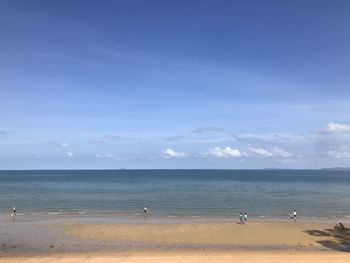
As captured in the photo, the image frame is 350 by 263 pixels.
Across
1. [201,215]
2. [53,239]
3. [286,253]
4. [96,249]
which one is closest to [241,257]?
[286,253]

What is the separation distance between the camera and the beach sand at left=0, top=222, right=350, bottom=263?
28203mm

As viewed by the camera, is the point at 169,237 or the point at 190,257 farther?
the point at 169,237

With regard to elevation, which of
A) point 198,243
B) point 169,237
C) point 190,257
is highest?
point 169,237

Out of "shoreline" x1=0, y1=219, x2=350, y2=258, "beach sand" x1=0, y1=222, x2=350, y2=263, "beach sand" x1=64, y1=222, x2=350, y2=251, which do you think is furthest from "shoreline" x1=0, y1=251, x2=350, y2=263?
"beach sand" x1=64, y1=222, x2=350, y2=251

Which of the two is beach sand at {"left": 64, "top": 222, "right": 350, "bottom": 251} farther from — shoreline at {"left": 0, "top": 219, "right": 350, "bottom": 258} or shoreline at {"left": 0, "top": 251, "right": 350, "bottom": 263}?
shoreline at {"left": 0, "top": 251, "right": 350, "bottom": 263}

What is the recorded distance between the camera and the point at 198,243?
34.6 meters

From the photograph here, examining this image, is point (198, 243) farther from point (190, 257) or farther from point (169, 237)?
point (190, 257)

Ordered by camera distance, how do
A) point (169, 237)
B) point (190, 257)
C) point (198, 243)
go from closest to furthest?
point (190, 257), point (198, 243), point (169, 237)

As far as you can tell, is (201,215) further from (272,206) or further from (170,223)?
(272,206)

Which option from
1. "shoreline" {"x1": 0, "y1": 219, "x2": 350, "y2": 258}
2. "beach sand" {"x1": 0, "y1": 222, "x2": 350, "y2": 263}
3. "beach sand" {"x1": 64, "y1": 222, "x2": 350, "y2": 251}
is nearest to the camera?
"beach sand" {"x1": 0, "y1": 222, "x2": 350, "y2": 263}

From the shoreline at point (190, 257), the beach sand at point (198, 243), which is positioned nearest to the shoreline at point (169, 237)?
the beach sand at point (198, 243)

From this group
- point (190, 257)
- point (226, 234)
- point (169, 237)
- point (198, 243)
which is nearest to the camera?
point (190, 257)

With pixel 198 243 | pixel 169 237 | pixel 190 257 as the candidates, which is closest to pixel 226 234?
pixel 198 243

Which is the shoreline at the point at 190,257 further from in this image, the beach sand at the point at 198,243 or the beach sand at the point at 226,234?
the beach sand at the point at 226,234
